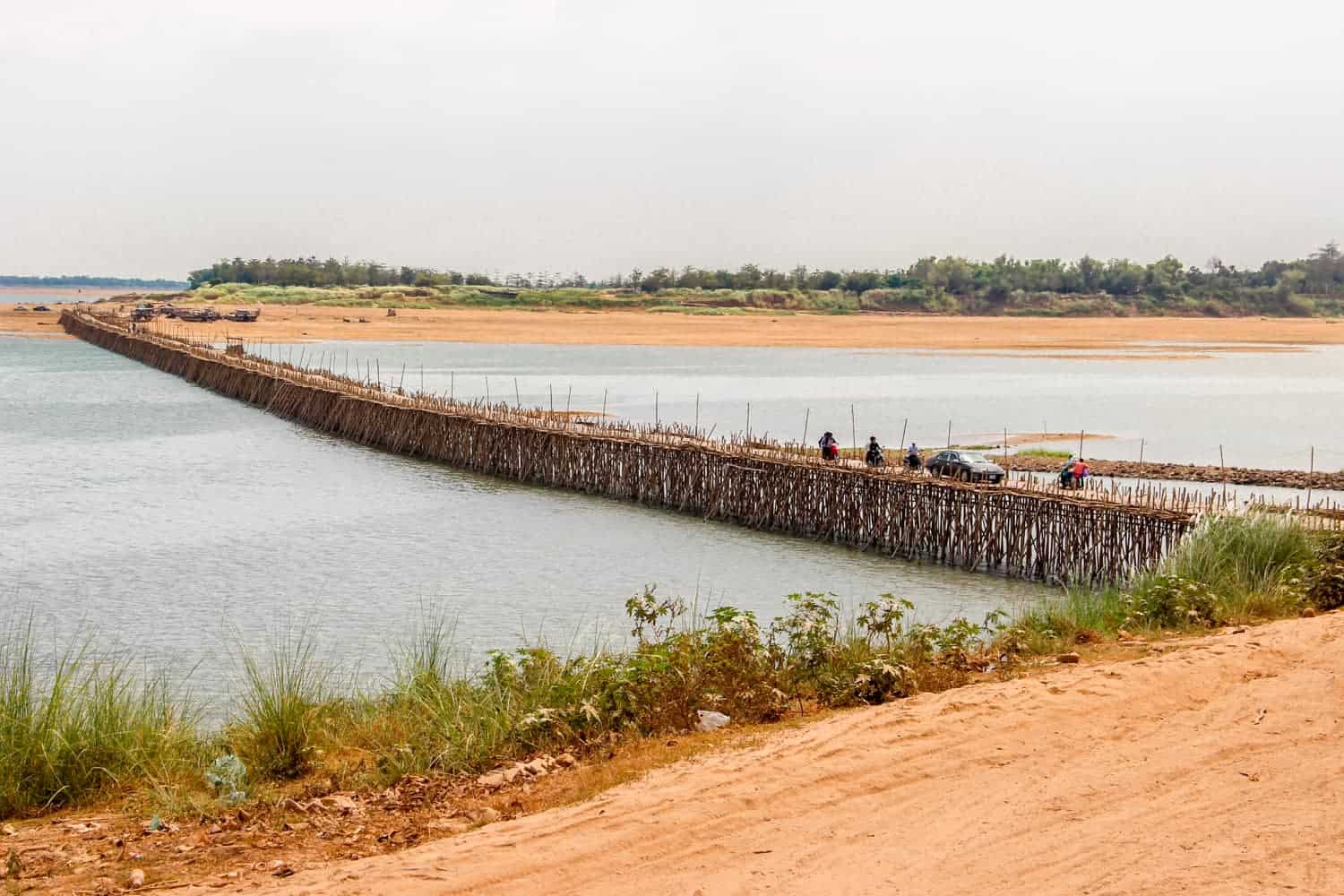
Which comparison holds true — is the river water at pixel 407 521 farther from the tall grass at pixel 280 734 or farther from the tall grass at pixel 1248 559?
the tall grass at pixel 280 734

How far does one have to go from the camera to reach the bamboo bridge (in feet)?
67.1

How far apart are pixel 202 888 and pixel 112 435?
40.5m

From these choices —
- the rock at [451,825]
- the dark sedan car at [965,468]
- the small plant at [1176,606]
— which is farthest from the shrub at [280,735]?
the dark sedan car at [965,468]

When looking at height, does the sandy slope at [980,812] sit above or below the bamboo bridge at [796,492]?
above

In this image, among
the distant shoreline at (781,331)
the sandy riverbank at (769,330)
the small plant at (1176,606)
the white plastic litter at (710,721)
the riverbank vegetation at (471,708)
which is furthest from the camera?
the sandy riverbank at (769,330)

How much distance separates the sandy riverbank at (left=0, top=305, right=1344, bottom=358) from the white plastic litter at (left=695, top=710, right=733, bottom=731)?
267 ft

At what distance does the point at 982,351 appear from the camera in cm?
9050

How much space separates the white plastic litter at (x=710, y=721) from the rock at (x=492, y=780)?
175 cm

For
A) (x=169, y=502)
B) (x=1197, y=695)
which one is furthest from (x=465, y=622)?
(x=169, y=502)

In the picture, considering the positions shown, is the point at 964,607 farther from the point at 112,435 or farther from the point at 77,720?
the point at 112,435

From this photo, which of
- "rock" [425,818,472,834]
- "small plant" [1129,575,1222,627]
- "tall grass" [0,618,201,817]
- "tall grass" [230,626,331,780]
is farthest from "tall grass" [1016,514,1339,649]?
"tall grass" [0,618,201,817]

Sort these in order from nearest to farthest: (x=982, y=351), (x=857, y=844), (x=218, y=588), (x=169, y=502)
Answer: (x=857, y=844) < (x=218, y=588) < (x=169, y=502) < (x=982, y=351)

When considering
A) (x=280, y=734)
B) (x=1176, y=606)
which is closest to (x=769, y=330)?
(x=1176, y=606)

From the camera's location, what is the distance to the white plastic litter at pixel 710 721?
9.65m
